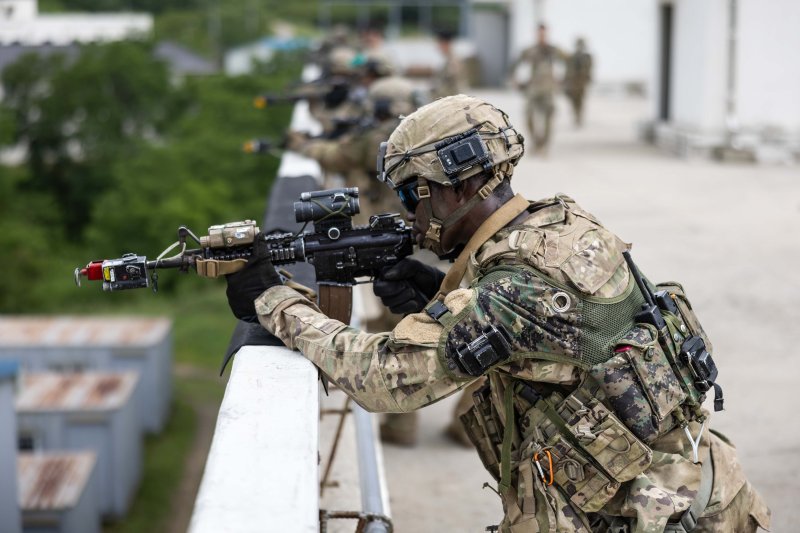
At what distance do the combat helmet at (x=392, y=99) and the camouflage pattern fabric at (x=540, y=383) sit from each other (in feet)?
13.7

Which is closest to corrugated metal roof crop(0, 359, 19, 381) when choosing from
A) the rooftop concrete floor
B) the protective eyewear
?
the rooftop concrete floor

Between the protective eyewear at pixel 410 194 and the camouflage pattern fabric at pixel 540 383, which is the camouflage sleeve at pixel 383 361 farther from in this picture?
the protective eyewear at pixel 410 194

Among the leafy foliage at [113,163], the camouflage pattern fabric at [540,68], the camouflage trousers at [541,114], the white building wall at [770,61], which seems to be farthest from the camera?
the leafy foliage at [113,163]

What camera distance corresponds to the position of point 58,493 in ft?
41.8

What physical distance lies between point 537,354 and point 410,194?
660mm

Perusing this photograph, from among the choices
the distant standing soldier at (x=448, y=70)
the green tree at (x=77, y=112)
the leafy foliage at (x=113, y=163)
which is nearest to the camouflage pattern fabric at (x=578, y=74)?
the distant standing soldier at (x=448, y=70)

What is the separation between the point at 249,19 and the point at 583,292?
71682mm

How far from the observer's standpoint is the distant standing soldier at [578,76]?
20.0m

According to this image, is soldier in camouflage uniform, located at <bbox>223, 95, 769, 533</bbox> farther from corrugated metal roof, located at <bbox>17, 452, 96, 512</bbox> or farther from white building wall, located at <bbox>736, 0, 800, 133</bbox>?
white building wall, located at <bbox>736, 0, 800, 133</bbox>

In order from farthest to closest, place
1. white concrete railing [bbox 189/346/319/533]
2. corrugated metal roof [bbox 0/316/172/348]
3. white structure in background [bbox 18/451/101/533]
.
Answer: corrugated metal roof [bbox 0/316/172/348] < white structure in background [bbox 18/451/101/533] < white concrete railing [bbox 189/346/319/533]

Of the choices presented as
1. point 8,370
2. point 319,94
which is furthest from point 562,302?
point 8,370

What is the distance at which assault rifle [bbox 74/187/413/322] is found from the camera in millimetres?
3410

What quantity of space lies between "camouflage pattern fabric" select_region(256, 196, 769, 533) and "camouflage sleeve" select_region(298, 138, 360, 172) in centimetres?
427

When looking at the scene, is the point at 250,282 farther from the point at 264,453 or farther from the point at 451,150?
the point at 264,453
